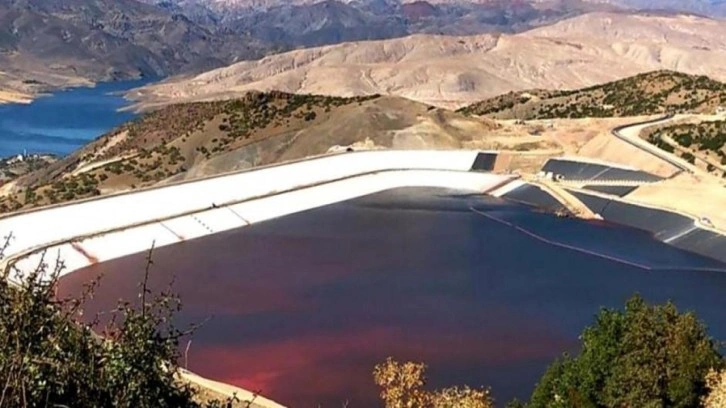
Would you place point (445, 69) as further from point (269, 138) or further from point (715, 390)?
point (715, 390)

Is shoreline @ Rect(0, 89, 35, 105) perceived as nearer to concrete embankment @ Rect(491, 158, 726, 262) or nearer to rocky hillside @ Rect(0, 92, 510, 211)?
rocky hillside @ Rect(0, 92, 510, 211)

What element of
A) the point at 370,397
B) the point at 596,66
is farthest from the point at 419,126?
the point at 596,66

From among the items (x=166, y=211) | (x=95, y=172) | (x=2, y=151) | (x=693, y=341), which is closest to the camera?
(x=693, y=341)

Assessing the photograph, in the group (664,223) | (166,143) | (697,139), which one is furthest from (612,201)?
(166,143)

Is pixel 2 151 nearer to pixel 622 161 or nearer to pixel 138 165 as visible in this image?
pixel 138 165

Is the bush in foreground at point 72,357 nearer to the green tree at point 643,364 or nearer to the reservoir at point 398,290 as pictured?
the green tree at point 643,364

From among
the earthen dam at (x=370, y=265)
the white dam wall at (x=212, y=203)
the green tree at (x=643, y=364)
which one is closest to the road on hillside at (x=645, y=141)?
the earthen dam at (x=370, y=265)

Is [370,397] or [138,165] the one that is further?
[138,165]
